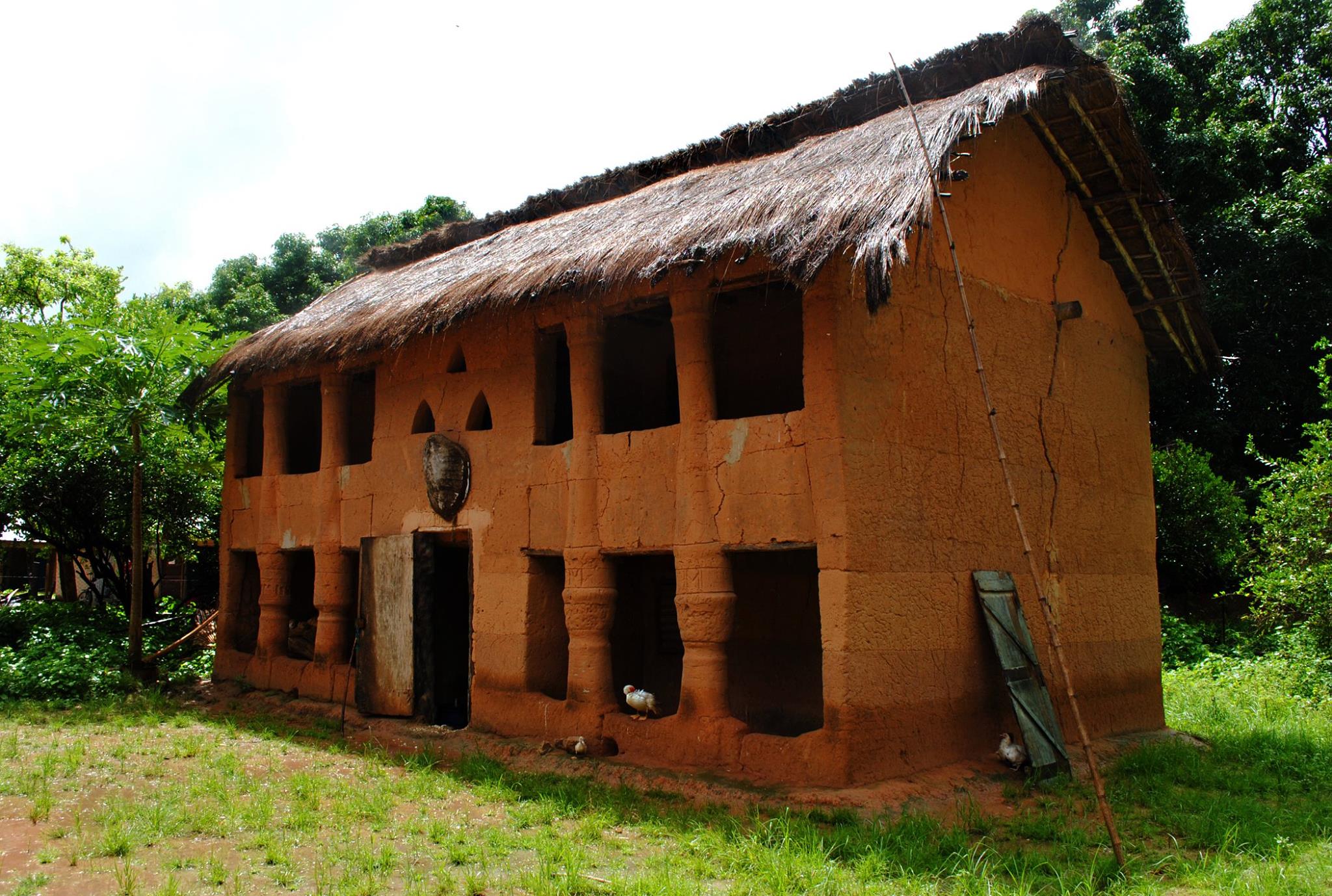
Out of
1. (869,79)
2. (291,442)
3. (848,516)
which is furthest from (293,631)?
(869,79)

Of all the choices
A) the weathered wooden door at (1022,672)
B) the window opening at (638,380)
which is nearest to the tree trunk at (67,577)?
the window opening at (638,380)

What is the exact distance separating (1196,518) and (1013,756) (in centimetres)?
921

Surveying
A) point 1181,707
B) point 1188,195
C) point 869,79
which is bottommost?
point 1181,707

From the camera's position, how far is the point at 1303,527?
11742 millimetres

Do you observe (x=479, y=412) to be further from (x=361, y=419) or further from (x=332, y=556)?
(x=361, y=419)

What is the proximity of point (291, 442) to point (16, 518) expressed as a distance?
6.27 meters

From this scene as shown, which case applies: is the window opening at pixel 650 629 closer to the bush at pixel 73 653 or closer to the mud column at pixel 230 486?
the mud column at pixel 230 486

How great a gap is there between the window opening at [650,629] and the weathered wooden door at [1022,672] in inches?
137

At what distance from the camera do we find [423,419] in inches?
382

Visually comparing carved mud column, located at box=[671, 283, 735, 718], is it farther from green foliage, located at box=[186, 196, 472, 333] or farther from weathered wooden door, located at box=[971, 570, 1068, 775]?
green foliage, located at box=[186, 196, 472, 333]

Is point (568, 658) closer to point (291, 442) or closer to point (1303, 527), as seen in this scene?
point (291, 442)

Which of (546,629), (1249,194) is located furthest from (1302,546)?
(546,629)

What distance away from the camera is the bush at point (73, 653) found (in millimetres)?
10844

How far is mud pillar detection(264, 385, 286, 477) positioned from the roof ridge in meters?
2.88
